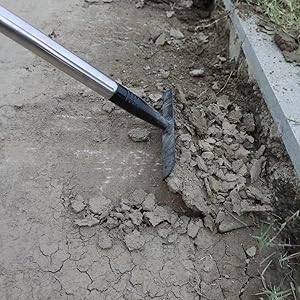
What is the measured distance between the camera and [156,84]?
2.19 m

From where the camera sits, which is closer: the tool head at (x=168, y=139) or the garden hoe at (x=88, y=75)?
the garden hoe at (x=88, y=75)

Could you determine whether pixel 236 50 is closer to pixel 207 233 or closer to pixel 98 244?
pixel 207 233

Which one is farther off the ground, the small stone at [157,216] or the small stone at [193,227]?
Result: the small stone at [193,227]

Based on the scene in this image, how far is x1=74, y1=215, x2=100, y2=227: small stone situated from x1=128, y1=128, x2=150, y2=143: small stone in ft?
1.23

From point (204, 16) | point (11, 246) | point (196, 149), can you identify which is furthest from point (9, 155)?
point (204, 16)

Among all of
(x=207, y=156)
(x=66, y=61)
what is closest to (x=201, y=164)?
(x=207, y=156)

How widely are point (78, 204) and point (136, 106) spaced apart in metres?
0.38

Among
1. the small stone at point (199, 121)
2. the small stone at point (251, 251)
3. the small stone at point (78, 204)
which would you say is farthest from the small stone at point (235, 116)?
the small stone at point (78, 204)

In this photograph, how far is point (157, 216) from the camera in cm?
172

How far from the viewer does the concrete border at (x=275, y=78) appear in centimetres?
177

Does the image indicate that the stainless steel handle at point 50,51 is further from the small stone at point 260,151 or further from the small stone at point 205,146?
the small stone at point 260,151

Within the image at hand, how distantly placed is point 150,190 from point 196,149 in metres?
0.23

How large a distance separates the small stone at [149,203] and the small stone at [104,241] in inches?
6.1

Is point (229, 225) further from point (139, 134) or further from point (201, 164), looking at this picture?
point (139, 134)
